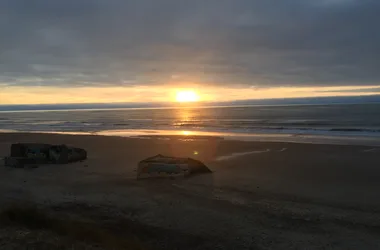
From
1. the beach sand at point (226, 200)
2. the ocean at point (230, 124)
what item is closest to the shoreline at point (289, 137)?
the ocean at point (230, 124)

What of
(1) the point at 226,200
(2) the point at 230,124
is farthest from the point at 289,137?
(1) the point at 226,200

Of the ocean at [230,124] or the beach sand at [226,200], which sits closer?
the beach sand at [226,200]

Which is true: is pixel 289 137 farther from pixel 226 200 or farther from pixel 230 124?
pixel 226 200

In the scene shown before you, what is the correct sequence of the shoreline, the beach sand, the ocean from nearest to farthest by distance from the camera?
the beach sand, the shoreline, the ocean

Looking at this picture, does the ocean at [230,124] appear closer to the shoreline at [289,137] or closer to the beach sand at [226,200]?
the shoreline at [289,137]

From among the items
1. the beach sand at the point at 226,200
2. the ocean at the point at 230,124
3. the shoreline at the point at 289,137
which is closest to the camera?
the beach sand at the point at 226,200

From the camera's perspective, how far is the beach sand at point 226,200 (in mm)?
6266

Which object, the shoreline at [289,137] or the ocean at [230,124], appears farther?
the ocean at [230,124]

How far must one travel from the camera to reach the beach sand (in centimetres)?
627

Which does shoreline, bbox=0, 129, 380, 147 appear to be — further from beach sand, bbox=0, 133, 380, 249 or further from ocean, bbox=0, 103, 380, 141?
beach sand, bbox=0, 133, 380, 249

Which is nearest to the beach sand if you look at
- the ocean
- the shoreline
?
the shoreline

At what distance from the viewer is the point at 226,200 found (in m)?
8.73

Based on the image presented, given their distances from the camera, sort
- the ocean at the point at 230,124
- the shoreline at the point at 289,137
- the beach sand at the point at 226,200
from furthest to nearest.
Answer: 1. the ocean at the point at 230,124
2. the shoreline at the point at 289,137
3. the beach sand at the point at 226,200

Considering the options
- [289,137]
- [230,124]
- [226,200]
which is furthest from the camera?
[230,124]
